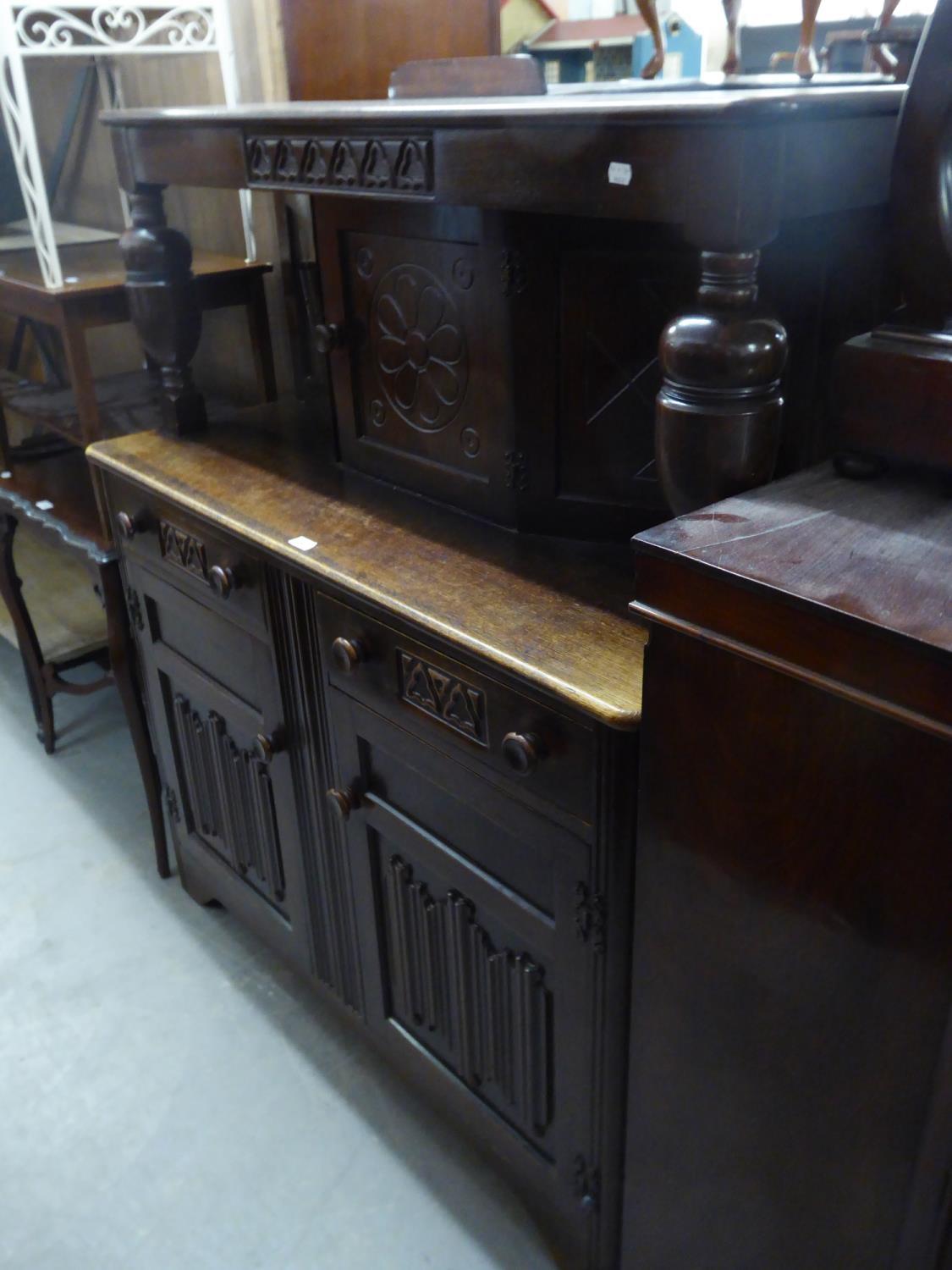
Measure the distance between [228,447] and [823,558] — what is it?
1064 mm

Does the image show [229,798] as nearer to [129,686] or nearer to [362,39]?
[129,686]

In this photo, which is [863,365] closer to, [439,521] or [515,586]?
[515,586]

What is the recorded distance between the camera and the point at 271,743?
1415 millimetres

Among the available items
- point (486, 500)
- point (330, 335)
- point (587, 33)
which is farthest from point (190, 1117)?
point (587, 33)

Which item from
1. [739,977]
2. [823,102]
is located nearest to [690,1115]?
[739,977]

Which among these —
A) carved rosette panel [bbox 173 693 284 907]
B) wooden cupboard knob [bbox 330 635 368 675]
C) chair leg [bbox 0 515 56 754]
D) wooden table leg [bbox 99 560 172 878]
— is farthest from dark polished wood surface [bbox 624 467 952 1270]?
chair leg [bbox 0 515 56 754]

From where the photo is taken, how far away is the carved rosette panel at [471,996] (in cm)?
117

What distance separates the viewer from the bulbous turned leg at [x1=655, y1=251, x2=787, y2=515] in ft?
2.63

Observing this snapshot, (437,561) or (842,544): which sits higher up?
(842,544)

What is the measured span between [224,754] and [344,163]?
2.95ft

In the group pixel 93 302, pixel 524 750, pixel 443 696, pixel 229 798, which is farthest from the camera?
pixel 93 302

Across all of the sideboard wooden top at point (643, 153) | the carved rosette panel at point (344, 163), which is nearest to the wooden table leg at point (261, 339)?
the carved rosette panel at point (344, 163)

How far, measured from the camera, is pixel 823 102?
756 millimetres

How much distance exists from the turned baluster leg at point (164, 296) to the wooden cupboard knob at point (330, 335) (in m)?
0.32
